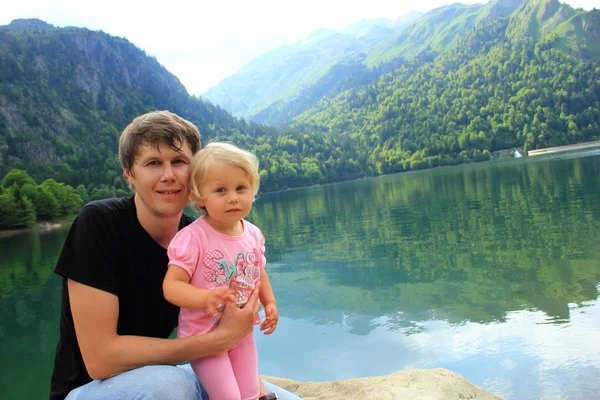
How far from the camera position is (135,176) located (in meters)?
3.04

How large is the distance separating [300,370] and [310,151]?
169521 millimetres

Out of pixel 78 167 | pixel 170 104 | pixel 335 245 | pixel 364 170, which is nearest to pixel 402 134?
pixel 364 170

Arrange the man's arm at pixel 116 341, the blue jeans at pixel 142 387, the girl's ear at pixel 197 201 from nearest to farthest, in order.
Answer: the blue jeans at pixel 142 387 < the man's arm at pixel 116 341 < the girl's ear at pixel 197 201

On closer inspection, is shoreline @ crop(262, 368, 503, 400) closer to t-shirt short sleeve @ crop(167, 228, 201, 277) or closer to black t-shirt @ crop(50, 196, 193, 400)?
black t-shirt @ crop(50, 196, 193, 400)

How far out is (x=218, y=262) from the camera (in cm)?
285

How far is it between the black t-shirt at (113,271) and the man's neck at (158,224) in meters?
0.04

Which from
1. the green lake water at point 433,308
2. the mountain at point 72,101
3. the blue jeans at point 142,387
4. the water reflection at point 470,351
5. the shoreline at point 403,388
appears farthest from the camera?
the mountain at point 72,101

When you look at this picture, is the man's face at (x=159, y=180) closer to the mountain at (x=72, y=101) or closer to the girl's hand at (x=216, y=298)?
the girl's hand at (x=216, y=298)

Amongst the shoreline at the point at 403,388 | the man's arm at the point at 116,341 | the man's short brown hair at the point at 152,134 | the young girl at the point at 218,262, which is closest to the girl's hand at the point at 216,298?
the young girl at the point at 218,262

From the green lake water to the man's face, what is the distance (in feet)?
16.9

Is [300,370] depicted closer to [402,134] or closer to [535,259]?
[535,259]

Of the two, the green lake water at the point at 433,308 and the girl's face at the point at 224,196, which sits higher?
the girl's face at the point at 224,196

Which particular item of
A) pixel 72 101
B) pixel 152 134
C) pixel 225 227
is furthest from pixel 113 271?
pixel 72 101

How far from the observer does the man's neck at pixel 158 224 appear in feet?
10.1
